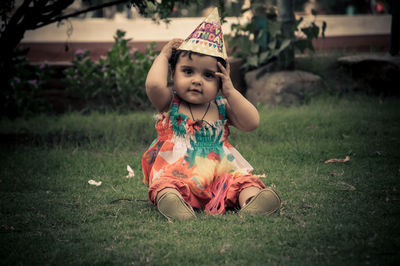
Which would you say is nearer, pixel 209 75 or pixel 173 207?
pixel 173 207

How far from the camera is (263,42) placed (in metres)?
6.83

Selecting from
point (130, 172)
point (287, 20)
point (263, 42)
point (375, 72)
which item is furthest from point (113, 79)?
point (375, 72)

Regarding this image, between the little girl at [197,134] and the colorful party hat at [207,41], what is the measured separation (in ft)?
0.13

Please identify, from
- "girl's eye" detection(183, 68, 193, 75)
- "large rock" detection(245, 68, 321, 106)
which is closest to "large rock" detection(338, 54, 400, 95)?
"large rock" detection(245, 68, 321, 106)

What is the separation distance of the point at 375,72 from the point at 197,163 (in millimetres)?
4731

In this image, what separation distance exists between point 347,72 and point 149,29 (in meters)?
5.12

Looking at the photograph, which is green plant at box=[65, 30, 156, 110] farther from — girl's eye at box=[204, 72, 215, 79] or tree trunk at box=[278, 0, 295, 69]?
girl's eye at box=[204, 72, 215, 79]

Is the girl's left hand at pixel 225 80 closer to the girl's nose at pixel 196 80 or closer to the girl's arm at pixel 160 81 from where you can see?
the girl's nose at pixel 196 80

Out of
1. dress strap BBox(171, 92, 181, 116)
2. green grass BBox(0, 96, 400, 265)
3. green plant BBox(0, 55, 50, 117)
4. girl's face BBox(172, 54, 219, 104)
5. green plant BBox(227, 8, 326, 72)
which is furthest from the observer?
green plant BBox(227, 8, 326, 72)

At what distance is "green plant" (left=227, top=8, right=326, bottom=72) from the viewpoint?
6488 mm

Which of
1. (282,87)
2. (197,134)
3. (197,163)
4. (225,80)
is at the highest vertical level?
(225,80)

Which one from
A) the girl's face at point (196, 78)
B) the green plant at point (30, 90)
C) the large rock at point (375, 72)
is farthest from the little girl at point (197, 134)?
the large rock at point (375, 72)

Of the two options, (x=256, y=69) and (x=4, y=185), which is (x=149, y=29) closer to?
(x=256, y=69)

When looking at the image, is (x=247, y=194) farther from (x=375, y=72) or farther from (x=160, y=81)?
(x=375, y=72)
